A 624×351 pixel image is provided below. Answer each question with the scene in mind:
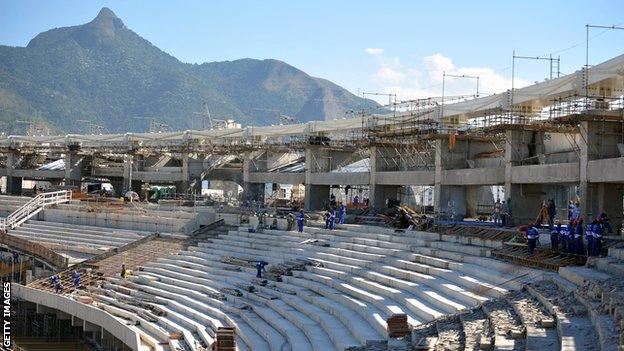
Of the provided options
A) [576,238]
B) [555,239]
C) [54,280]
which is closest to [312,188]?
[54,280]

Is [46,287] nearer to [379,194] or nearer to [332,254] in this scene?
[332,254]

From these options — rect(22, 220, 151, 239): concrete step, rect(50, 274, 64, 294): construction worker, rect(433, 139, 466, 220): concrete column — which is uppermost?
rect(433, 139, 466, 220): concrete column

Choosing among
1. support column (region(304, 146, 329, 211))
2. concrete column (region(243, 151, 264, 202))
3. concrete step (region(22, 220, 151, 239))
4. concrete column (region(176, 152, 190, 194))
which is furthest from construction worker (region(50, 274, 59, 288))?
concrete column (region(176, 152, 190, 194))

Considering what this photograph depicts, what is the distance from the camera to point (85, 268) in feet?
102

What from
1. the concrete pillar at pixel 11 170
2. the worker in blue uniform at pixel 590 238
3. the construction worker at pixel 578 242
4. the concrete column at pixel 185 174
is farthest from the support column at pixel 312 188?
the concrete pillar at pixel 11 170

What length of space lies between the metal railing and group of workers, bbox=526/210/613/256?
28003 mm

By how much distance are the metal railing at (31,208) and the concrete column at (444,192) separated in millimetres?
20579

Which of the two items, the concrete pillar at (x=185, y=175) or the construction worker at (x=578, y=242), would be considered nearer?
the construction worker at (x=578, y=242)

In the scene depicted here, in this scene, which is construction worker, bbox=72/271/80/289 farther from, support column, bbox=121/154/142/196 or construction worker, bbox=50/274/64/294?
support column, bbox=121/154/142/196

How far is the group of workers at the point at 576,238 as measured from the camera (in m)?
17.1

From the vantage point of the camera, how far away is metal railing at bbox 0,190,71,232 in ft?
134

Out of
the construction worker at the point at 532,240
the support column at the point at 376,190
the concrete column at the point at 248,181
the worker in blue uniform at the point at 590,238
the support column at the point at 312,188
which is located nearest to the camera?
the worker in blue uniform at the point at 590,238

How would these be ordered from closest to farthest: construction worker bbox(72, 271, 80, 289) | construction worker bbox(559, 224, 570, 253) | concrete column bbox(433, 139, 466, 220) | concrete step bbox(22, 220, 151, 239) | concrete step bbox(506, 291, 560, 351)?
concrete step bbox(506, 291, 560, 351) → construction worker bbox(559, 224, 570, 253) → construction worker bbox(72, 271, 80, 289) → concrete column bbox(433, 139, 466, 220) → concrete step bbox(22, 220, 151, 239)

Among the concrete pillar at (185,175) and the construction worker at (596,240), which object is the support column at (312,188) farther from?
the construction worker at (596,240)
